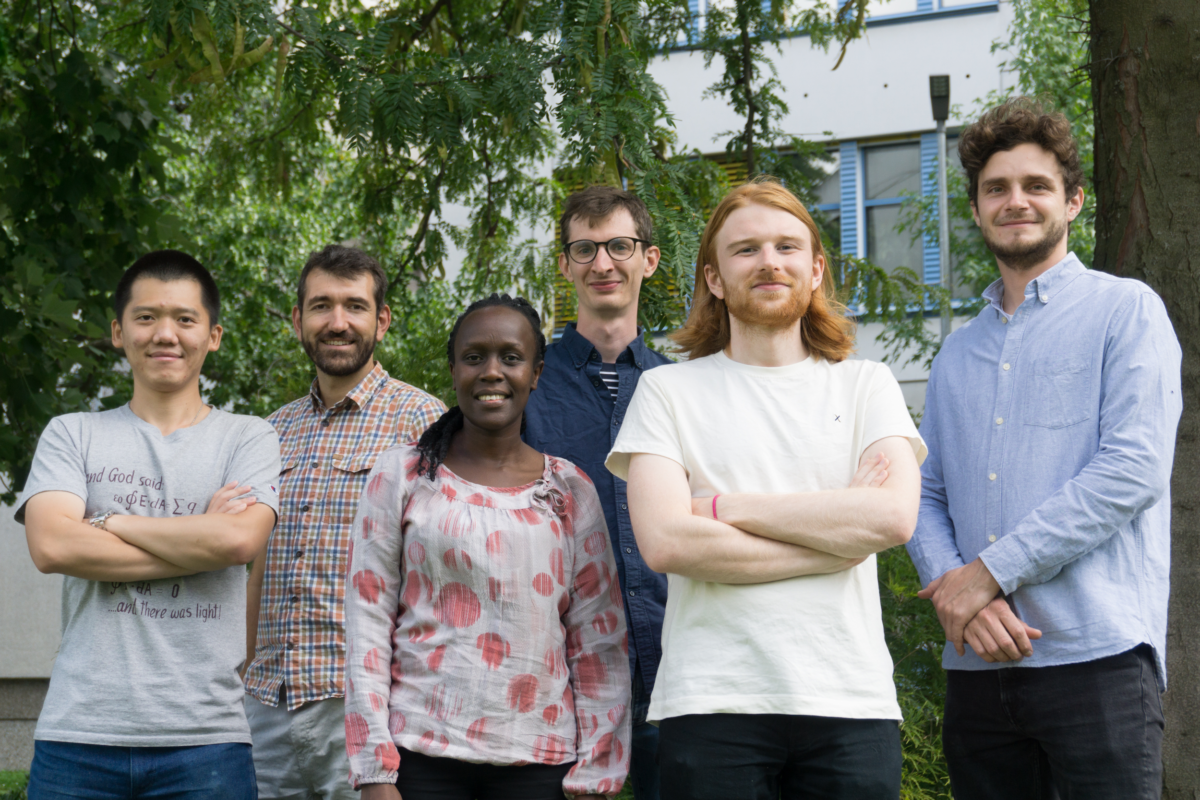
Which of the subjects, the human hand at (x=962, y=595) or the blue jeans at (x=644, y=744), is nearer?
the human hand at (x=962, y=595)

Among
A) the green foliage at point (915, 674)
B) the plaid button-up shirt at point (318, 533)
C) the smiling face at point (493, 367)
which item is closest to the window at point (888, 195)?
the green foliage at point (915, 674)

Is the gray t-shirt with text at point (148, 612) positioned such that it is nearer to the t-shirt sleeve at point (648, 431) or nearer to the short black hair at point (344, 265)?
the short black hair at point (344, 265)

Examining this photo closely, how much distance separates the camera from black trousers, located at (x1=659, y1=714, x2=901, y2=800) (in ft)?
7.70

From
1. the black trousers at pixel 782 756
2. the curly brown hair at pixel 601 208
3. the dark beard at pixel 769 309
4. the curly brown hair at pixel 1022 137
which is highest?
the curly brown hair at pixel 1022 137

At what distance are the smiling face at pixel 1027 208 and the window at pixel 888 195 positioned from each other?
40.3ft

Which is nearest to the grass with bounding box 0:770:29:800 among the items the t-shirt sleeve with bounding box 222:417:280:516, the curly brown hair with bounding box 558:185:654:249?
the t-shirt sleeve with bounding box 222:417:280:516

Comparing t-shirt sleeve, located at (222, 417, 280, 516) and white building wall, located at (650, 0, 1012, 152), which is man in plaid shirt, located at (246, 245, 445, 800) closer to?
t-shirt sleeve, located at (222, 417, 280, 516)

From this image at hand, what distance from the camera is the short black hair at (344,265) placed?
3.62 metres

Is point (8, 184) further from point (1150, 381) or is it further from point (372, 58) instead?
point (1150, 381)

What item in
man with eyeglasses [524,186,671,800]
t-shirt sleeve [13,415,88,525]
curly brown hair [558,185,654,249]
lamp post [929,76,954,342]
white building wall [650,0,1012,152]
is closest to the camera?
t-shirt sleeve [13,415,88,525]

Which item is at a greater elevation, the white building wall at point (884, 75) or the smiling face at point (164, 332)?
the white building wall at point (884, 75)

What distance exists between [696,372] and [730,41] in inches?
183

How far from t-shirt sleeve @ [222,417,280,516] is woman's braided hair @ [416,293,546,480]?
0.49m

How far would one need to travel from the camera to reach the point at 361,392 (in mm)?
3518
